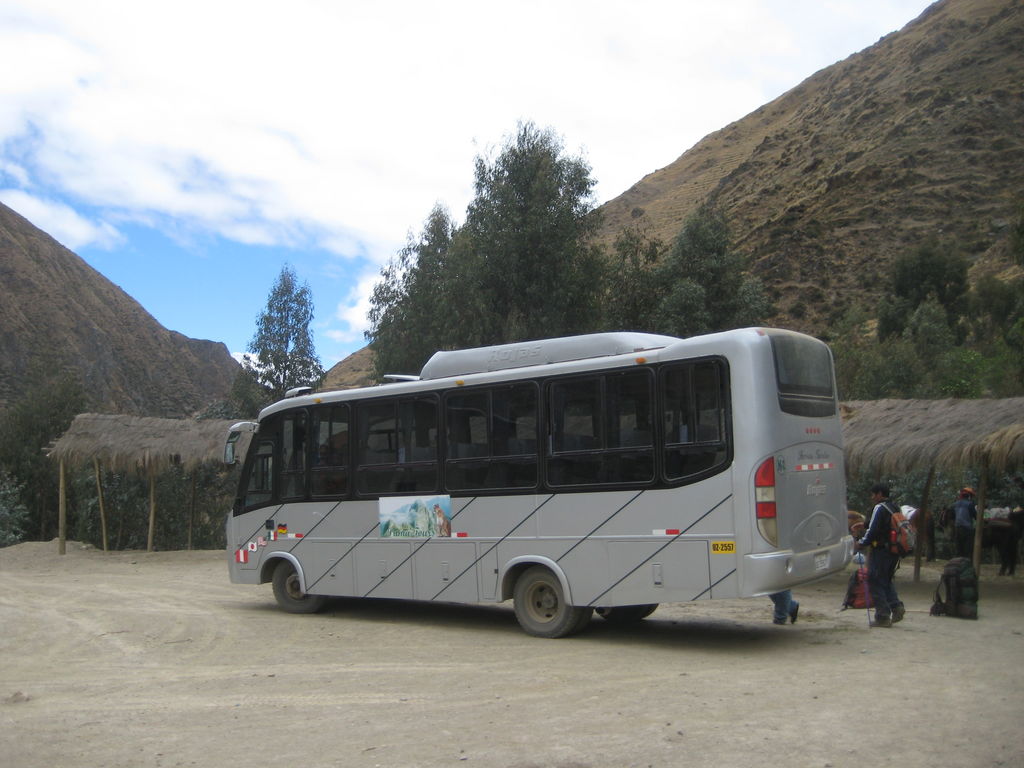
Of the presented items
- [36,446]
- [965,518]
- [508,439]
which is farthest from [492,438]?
[36,446]

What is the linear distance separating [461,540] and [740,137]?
10866 centimetres

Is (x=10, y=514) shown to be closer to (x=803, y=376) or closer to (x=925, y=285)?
(x=803, y=376)

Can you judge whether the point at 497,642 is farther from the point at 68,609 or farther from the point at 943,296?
the point at 943,296

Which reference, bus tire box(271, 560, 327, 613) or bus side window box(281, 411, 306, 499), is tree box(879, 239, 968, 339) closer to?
bus side window box(281, 411, 306, 499)

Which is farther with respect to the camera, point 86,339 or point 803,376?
point 86,339

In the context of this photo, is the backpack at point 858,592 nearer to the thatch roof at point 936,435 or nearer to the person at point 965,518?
the thatch roof at point 936,435

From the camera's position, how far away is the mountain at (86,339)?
58.3m

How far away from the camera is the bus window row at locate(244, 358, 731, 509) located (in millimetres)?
9273

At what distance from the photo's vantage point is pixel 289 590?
13000mm

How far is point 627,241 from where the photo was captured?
101ft

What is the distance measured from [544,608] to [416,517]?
1.90 m

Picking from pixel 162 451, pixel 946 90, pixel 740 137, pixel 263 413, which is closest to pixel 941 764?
pixel 263 413

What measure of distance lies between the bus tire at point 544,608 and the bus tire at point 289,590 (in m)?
3.50

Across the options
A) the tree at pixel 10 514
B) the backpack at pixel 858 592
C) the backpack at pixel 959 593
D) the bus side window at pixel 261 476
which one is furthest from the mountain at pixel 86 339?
the backpack at pixel 959 593
